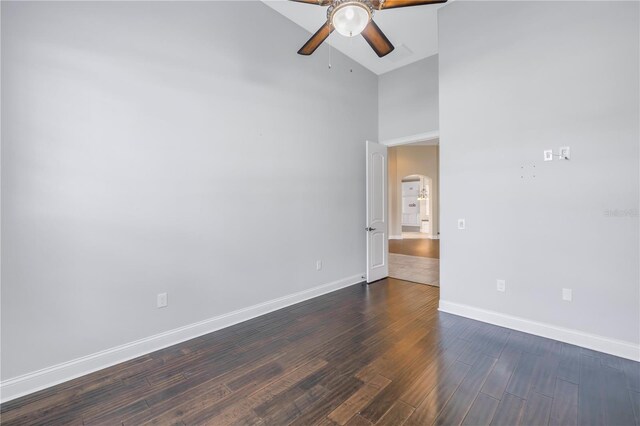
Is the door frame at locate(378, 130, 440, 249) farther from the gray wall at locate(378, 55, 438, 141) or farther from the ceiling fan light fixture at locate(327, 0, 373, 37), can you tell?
the ceiling fan light fixture at locate(327, 0, 373, 37)

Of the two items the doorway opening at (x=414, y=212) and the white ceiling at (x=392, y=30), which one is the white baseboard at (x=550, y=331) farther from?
the white ceiling at (x=392, y=30)

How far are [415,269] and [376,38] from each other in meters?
4.35

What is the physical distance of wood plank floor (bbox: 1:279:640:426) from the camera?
5.69 ft

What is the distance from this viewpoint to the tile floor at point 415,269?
477 cm

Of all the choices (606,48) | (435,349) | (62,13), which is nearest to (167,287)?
(62,13)

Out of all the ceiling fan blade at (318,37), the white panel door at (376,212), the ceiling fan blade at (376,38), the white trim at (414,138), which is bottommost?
the white panel door at (376,212)

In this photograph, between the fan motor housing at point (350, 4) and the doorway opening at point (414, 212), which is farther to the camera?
the doorway opening at point (414, 212)

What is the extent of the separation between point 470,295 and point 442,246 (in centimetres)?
63

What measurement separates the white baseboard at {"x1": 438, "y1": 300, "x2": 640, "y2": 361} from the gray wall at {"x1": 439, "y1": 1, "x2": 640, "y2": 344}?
62 mm

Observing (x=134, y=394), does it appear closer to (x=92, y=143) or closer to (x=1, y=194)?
(x=1, y=194)

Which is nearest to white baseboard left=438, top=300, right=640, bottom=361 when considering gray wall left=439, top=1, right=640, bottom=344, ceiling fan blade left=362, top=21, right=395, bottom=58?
gray wall left=439, top=1, right=640, bottom=344

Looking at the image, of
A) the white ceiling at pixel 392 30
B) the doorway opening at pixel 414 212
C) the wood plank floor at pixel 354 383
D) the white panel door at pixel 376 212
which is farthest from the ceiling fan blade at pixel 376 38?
the doorway opening at pixel 414 212

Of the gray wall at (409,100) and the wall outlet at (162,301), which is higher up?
the gray wall at (409,100)

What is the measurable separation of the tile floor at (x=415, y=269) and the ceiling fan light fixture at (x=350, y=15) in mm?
3802
